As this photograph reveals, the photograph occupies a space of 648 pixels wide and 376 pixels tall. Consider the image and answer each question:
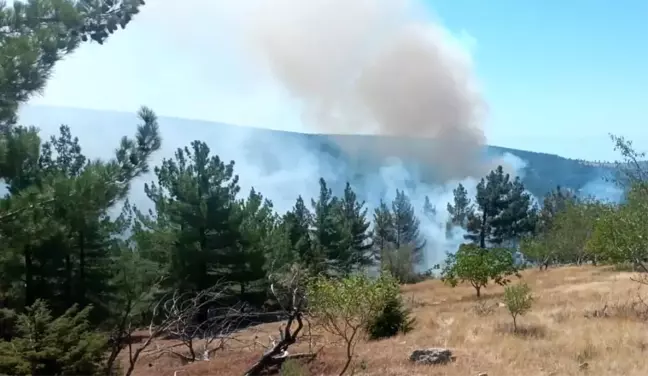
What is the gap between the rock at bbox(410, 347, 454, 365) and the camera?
9969 millimetres

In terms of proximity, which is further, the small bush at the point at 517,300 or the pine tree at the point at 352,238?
the pine tree at the point at 352,238

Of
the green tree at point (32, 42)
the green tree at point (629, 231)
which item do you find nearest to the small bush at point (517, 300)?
the green tree at point (629, 231)

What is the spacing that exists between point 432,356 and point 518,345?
170cm

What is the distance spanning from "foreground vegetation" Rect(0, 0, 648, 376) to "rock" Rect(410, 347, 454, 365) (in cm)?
44

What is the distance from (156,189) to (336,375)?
2139 centimetres

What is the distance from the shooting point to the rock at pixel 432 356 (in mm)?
9969

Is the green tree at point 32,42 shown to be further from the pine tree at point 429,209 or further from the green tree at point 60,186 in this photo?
the pine tree at point 429,209

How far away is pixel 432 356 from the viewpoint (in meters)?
10.1

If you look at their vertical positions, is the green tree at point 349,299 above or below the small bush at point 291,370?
above

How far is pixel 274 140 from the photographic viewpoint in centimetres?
5822

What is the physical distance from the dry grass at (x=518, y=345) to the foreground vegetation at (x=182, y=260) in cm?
14

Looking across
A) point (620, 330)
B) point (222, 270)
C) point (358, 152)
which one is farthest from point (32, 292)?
point (358, 152)

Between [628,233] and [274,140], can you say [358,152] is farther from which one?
[628,233]

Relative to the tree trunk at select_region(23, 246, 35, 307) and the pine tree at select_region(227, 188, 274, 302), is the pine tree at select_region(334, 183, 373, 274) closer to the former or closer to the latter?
the pine tree at select_region(227, 188, 274, 302)
